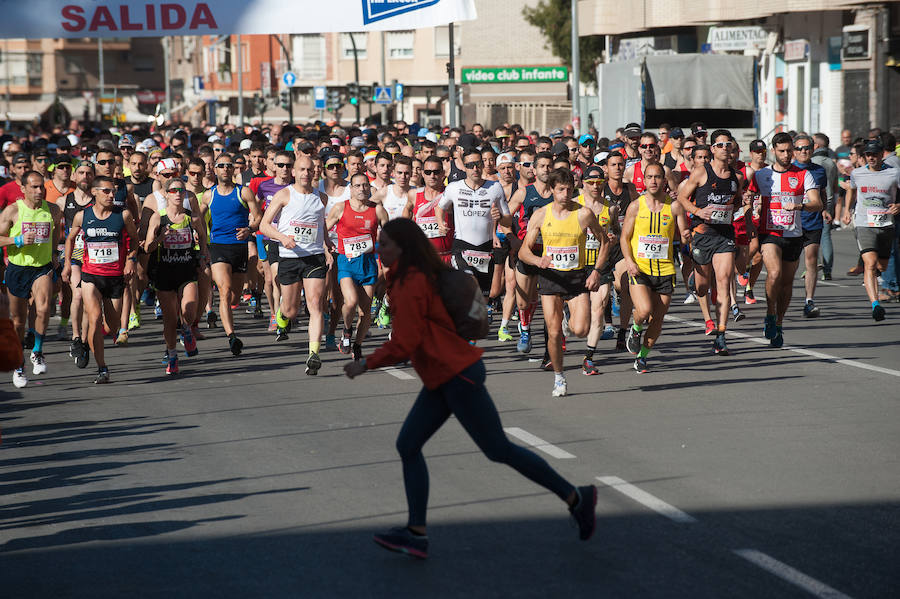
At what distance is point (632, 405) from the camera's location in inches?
426

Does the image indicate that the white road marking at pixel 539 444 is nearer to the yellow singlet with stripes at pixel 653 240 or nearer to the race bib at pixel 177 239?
the yellow singlet with stripes at pixel 653 240

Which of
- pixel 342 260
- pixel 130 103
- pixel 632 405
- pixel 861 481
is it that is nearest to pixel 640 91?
pixel 342 260

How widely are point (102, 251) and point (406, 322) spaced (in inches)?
266

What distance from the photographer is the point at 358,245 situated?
44.3 ft

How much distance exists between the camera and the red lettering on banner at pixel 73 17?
1945cm

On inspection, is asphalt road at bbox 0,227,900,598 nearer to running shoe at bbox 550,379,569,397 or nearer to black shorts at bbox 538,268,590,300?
running shoe at bbox 550,379,569,397

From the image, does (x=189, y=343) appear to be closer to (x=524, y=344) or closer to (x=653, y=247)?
(x=524, y=344)

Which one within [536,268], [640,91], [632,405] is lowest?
[632,405]

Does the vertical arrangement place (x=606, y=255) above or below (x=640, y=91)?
below

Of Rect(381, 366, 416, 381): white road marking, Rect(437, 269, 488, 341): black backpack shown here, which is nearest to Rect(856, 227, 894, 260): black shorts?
Rect(381, 366, 416, 381): white road marking

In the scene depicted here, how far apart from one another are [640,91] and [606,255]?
2198 centimetres

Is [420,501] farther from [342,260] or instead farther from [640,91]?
[640,91]

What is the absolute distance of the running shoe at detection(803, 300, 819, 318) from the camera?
52.5ft

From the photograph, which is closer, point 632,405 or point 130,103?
point 632,405
